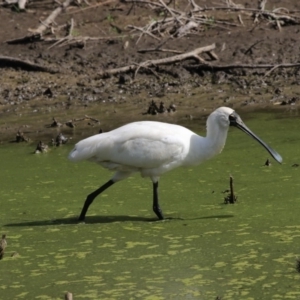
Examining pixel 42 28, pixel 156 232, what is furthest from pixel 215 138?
pixel 42 28

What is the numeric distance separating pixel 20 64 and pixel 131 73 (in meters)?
1.35

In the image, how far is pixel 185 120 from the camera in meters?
10.6

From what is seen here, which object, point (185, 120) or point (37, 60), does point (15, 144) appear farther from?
point (37, 60)

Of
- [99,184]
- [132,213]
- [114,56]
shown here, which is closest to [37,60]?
[114,56]

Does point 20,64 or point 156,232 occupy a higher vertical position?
point 20,64

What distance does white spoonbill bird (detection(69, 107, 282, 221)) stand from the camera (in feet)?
21.9

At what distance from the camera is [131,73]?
12.2 meters

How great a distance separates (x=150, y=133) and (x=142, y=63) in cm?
556

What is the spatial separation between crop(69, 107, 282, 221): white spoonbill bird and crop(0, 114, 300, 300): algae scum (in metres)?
0.35

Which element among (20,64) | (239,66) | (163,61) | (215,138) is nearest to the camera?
(215,138)

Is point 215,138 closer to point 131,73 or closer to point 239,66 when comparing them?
point 239,66

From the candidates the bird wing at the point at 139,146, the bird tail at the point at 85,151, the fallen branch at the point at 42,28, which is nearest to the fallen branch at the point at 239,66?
the fallen branch at the point at 42,28

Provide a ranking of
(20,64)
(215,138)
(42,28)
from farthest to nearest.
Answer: (42,28) → (20,64) → (215,138)

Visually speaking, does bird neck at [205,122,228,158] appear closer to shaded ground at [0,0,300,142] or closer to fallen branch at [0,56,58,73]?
shaded ground at [0,0,300,142]
